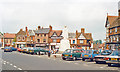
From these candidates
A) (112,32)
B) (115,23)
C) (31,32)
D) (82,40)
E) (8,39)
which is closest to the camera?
(115,23)

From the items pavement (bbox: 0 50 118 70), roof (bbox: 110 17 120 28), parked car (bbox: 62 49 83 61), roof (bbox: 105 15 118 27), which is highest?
roof (bbox: 105 15 118 27)

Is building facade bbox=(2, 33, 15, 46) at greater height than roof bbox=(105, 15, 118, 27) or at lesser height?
lesser

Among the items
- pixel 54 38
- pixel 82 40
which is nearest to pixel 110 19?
pixel 82 40

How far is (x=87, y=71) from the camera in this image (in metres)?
15.4

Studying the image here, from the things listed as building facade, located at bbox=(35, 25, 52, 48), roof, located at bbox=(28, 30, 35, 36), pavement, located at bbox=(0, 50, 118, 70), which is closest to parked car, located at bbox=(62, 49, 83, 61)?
pavement, located at bbox=(0, 50, 118, 70)

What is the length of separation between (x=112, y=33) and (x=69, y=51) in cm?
3378

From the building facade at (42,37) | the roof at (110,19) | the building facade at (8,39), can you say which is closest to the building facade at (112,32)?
the roof at (110,19)

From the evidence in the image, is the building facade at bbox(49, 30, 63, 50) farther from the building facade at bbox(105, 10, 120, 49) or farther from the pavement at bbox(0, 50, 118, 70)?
the pavement at bbox(0, 50, 118, 70)

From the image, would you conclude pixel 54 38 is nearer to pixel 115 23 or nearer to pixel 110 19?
pixel 110 19

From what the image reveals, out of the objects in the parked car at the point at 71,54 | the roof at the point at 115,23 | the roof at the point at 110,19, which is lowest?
the parked car at the point at 71,54

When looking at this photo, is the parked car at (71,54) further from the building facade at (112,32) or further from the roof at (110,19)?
the roof at (110,19)

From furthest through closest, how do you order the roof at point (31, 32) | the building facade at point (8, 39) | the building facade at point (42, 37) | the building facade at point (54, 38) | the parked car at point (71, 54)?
the building facade at point (8, 39) → the roof at point (31, 32) → the building facade at point (42, 37) → the building facade at point (54, 38) → the parked car at point (71, 54)

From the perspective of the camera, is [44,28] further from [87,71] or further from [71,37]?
[87,71]

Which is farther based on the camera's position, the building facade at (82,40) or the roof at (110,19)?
the building facade at (82,40)
